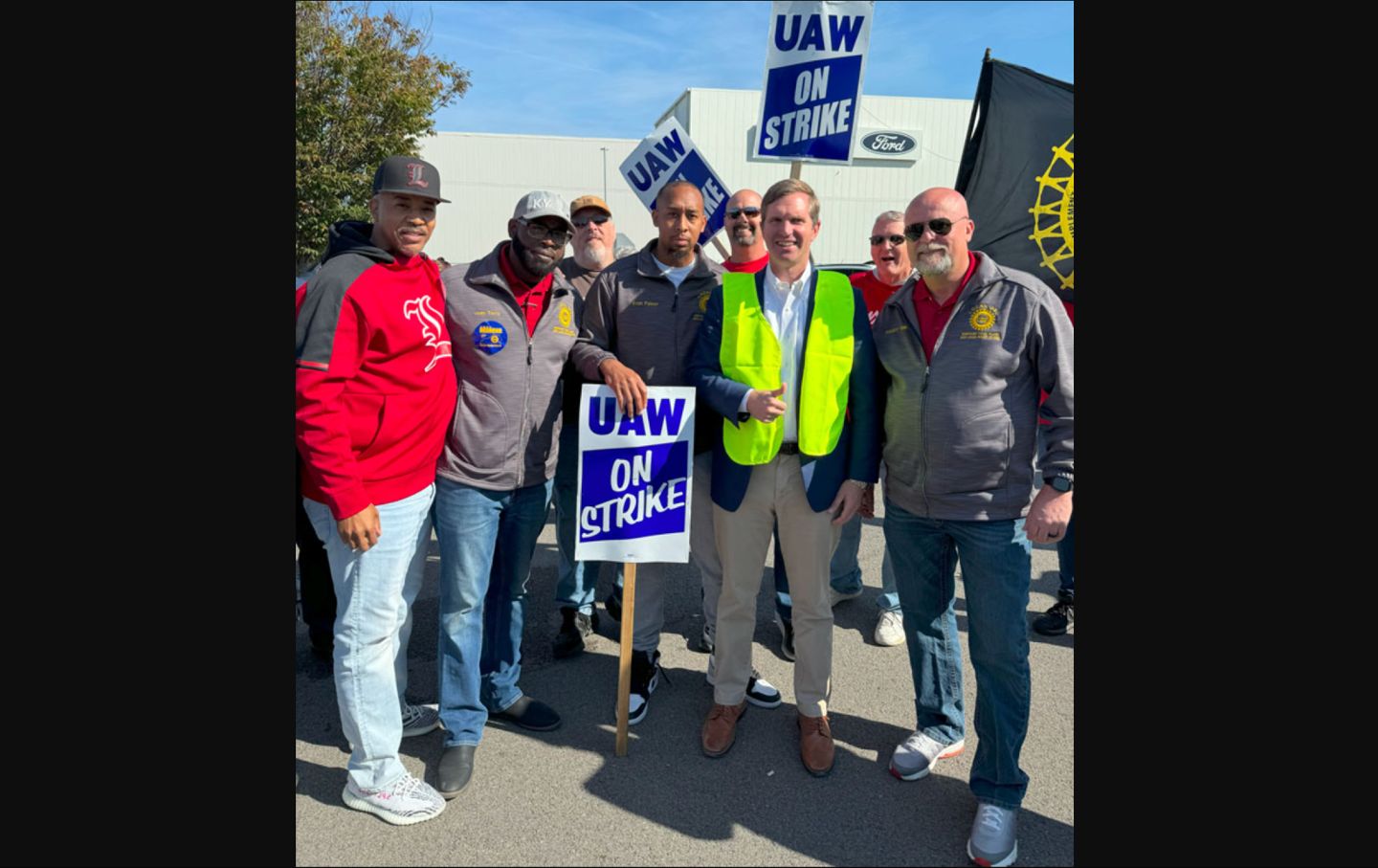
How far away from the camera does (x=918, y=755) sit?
3346mm

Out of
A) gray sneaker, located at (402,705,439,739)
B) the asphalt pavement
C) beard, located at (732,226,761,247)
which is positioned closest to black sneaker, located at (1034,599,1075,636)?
the asphalt pavement

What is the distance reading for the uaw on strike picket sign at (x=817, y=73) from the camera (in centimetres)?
529

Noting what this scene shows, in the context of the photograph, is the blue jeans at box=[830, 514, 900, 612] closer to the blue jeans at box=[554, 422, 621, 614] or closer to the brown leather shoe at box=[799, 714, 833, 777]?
the blue jeans at box=[554, 422, 621, 614]

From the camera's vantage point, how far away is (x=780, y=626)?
15.1 ft

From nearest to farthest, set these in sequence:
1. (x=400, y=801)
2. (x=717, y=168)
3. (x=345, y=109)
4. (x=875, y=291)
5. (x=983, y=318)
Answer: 1. (x=983, y=318)
2. (x=400, y=801)
3. (x=875, y=291)
4. (x=345, y=109)
5. (x=717, y=168)

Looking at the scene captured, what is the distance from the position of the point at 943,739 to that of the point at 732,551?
1243mm

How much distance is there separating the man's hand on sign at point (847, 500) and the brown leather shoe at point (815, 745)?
93cm

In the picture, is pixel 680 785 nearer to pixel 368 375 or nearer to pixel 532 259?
pixel 368 375

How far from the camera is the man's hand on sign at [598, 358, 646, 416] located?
3.38 meters

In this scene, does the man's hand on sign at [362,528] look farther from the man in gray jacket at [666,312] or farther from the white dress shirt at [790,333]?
the white dress shirt at [790,333]

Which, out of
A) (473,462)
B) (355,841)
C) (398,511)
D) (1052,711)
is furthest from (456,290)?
(1052,711)

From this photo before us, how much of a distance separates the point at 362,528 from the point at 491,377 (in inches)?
31.7

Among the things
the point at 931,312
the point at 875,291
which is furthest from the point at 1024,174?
the point at 931,312

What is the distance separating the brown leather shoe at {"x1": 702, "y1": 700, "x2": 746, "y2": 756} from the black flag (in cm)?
417
